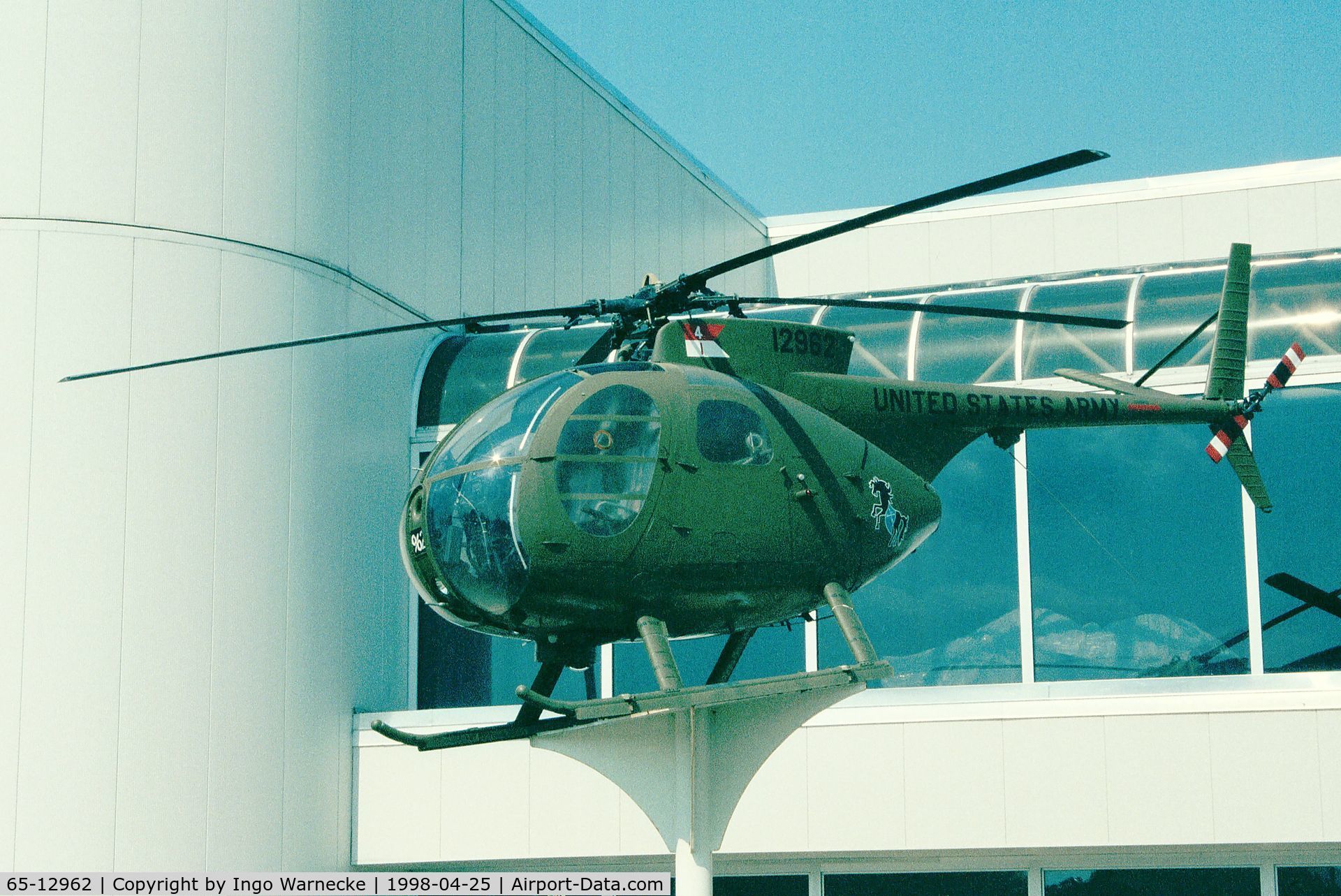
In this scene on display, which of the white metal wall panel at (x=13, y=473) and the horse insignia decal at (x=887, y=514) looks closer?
the horse insignia decal at (x=887, y=514)

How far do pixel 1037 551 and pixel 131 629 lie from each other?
7877mm

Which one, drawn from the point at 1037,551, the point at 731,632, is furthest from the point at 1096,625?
the point at 731,632

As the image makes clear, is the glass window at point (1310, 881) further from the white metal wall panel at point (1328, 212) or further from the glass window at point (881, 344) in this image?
the white metal wall panel at point (1328, 212)

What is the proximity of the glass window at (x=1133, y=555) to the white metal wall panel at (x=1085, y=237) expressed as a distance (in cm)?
795

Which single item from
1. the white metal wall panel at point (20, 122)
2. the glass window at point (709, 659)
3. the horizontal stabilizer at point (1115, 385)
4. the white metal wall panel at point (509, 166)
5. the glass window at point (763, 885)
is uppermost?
the white metal wall panel at point (509, 166)

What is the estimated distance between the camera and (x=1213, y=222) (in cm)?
2256

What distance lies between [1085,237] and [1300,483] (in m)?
9.02

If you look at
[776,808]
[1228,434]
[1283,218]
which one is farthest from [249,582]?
[1283,218]

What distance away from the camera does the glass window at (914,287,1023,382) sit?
15.8 meters

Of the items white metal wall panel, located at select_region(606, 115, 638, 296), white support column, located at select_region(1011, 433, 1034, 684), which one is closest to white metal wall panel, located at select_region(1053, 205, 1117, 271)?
white metal wall panel, located at select_region(606, 115, 638, 296)

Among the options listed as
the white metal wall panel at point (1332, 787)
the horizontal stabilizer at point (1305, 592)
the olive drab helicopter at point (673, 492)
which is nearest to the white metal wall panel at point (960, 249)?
the horizontal stabilizer at point (1305, 592)

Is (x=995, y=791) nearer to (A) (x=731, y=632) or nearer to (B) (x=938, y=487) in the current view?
(B) (x=938, y=487)

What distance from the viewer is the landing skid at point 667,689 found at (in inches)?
322

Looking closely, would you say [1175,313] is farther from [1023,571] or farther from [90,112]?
[90,112]
